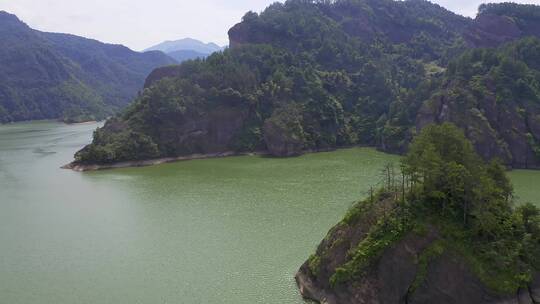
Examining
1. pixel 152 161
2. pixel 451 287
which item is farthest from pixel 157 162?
pixel 451 287

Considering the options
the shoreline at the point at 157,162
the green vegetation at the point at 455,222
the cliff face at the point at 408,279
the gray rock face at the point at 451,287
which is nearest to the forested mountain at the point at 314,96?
the shoreline at the point at 157,162

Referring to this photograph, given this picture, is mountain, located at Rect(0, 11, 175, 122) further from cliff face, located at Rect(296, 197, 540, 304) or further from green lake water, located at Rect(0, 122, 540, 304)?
cliff face, located at Rect(296, 197, 540, 304)

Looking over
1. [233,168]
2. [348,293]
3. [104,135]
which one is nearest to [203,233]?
[348,293]

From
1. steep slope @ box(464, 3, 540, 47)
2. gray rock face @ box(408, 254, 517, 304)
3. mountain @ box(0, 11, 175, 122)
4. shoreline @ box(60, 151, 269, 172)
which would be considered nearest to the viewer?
gray rock face @ box(408, 254, 517, 304)

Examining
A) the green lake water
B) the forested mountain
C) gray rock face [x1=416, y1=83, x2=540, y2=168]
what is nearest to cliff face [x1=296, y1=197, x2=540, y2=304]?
the green lake water

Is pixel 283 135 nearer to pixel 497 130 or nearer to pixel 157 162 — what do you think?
pixel 157 162
